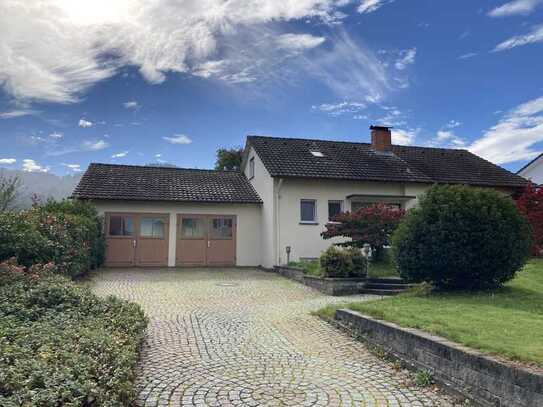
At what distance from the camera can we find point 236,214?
809 inches

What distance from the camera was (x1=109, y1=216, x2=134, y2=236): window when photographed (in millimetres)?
19203

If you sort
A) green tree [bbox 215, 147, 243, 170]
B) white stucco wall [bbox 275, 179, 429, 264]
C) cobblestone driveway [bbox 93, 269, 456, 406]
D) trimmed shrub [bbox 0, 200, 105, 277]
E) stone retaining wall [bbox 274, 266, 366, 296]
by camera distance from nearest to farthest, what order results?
1. cobblestone driveway [bbox 93, 269, 456, 406]
2. trimmed shrub [bbox 0, 200, 105, 277]
3. stone retaining wall [bbox 274, 266, 366, 296]
4. white stucco wall [bbox 275, 179, 429, 264]
5. green tree [bbox 215, 147, 243, 170]

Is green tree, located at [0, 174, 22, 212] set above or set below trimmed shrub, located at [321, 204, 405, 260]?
above

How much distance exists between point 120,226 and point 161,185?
2.80 metres

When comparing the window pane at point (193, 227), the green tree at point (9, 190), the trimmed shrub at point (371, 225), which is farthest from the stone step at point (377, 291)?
the green tree at point (9, 190)

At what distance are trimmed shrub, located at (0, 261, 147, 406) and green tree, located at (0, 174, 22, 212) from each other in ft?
99.0

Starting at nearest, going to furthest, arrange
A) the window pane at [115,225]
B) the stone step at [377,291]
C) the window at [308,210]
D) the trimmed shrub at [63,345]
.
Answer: the trimmed shrub at [63,345], the stone step at [377,291], the window pane at [115,225], the window at [308,210]

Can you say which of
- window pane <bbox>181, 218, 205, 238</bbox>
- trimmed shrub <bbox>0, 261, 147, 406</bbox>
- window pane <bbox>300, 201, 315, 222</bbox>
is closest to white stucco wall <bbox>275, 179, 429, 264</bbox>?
window pane <bbox>300, 201, 315, 222</bbox>

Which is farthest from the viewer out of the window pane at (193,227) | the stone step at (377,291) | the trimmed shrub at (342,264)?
→ the window pane at (193,227)

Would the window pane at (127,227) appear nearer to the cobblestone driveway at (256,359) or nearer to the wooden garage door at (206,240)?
the wooden garage door at (206,240)

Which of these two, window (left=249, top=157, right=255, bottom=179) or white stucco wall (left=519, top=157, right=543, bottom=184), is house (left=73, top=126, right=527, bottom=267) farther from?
white stucco wall (left=519, top=157, right=543, bottom=184)

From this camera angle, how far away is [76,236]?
13.8 metres

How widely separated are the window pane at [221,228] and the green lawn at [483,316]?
11.2 m

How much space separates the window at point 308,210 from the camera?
19483mm
